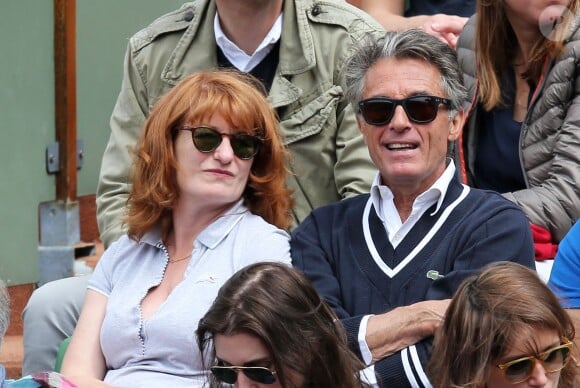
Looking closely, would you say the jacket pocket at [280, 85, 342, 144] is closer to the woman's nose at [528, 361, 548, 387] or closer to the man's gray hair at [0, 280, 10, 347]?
the man's gray hair at [0, 280, 10, 347]

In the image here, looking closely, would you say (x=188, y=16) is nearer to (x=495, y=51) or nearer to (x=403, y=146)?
(x=495, y=51)

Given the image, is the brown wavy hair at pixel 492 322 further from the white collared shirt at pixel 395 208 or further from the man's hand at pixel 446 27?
the man's hand at pixel 446 27

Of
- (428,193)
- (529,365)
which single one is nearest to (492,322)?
(529,365)

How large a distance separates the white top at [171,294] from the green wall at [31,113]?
8.08 feet

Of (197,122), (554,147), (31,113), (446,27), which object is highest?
(446,27)

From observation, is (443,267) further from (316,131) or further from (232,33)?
(232,33)

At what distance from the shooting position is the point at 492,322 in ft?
10.1

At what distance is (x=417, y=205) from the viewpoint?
3705 millimetres

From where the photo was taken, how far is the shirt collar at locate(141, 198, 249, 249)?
3.95 meters

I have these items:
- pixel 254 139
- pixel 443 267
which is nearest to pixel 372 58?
pixel 254 139

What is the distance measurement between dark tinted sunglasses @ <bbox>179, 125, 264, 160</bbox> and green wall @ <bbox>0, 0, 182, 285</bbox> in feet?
8.75

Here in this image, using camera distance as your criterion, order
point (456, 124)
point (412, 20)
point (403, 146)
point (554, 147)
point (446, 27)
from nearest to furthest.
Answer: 1. point (403, 146)
2. point (456, 124)
3. point (554, 147)
4. point (446, 27)
5. point (412, 20)

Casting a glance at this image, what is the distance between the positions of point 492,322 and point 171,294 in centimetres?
115

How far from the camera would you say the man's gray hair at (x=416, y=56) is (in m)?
3.81
